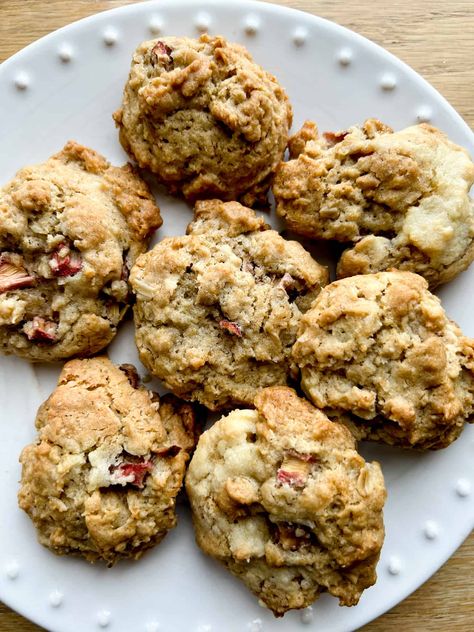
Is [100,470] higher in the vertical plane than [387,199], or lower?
lower

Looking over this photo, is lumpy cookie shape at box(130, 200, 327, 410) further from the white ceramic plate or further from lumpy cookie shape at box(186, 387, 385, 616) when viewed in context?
the white ceramic plate

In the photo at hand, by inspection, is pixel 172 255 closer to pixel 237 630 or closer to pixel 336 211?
pixel 336 211

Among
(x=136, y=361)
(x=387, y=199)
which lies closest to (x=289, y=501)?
(x=136, y=361)

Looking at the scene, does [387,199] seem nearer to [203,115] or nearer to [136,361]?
[203,115]

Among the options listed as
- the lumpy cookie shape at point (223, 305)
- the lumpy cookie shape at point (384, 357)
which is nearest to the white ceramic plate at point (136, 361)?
the lumpy cookie shape at point (223, 305)

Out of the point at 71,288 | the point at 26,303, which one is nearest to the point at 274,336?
the point at 71,288

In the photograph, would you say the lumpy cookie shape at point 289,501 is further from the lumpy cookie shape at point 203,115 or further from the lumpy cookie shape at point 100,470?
the lumpy cookie shape at point 203,115

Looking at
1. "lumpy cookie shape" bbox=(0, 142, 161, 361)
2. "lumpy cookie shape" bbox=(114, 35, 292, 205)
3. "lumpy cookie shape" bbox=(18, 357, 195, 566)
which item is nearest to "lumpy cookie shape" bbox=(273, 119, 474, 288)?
"lumpy cookie shape" bbox=(114, 35, 292, 205)
